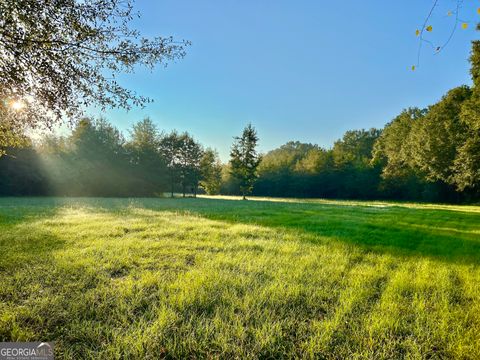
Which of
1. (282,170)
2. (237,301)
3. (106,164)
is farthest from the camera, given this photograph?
(282,170)

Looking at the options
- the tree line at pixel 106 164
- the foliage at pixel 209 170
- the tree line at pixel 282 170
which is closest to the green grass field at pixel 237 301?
the tree line at pixel 282 170

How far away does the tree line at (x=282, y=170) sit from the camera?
34.1 metres

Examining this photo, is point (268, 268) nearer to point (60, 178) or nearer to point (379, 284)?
point (379, 284)

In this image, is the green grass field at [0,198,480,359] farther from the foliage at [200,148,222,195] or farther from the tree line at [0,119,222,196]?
the foliage at [200,148,222,195]

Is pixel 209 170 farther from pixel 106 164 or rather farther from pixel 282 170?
pixel 282 170

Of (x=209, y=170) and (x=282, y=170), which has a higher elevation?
(x=282, y=170)

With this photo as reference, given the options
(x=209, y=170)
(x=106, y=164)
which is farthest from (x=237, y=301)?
(x=209, y=170)

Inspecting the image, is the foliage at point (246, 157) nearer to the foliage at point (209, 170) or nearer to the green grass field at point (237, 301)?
the foliage at point (209, 170)

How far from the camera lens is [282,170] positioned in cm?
7712

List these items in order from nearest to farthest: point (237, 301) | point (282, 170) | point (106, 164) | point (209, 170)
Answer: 1. point (237, 301)
2. point (106, 164)
3. point (209, 170)
4. point (282, 170)

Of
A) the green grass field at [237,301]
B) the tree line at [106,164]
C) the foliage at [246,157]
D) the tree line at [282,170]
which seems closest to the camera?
the green grass field at [237,301]

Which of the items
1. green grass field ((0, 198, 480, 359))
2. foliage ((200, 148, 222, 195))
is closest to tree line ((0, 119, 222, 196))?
foliage ((200, 148, 222, 195))

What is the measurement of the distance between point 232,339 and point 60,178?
151 feet

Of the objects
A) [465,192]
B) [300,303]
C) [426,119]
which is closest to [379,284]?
[300,303]
